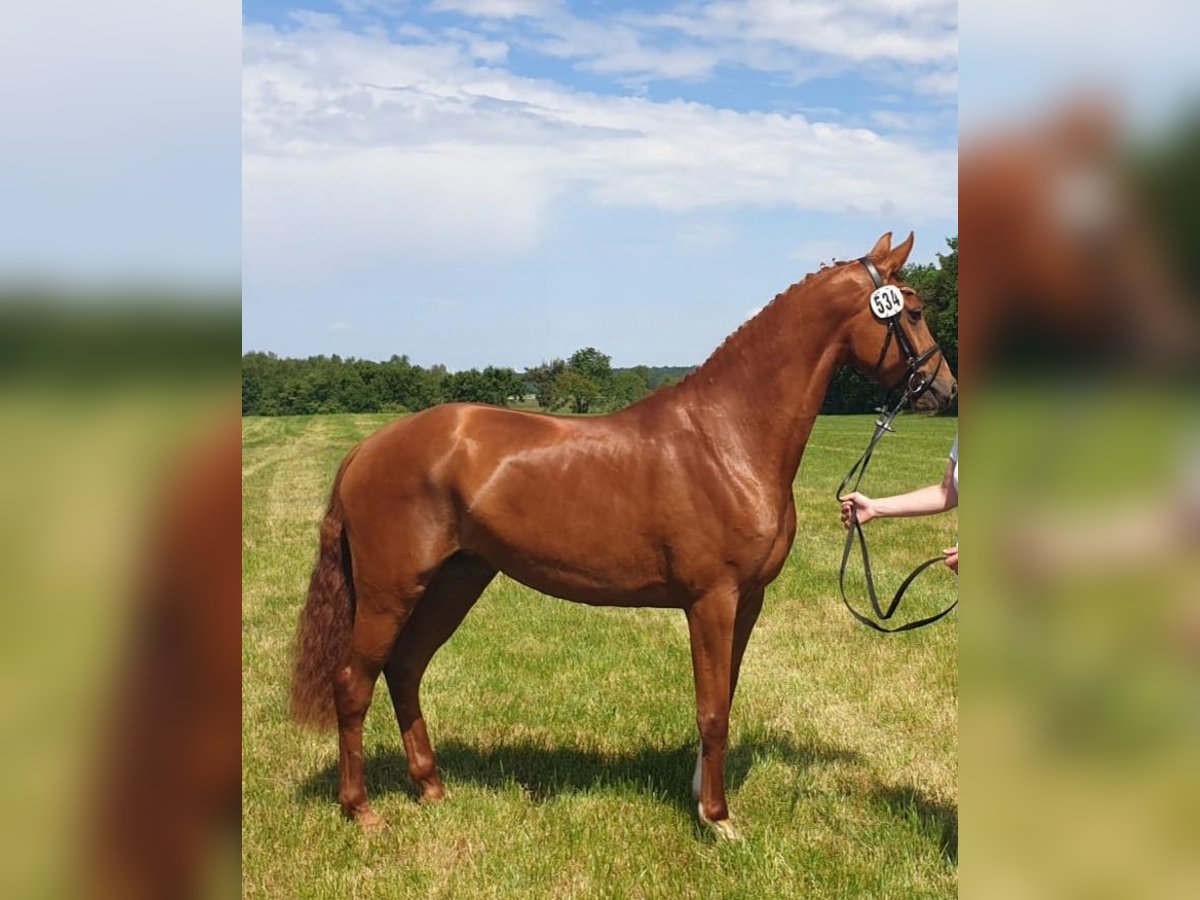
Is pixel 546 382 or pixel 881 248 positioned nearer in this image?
pixel 881 248

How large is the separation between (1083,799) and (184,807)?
88cm

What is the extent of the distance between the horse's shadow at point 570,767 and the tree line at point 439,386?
→ 34.7m

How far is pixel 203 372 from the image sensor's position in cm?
80

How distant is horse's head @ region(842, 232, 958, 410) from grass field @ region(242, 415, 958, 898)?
1.99 m

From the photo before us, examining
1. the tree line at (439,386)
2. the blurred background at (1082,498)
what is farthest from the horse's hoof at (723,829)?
the tree line at (439,386)

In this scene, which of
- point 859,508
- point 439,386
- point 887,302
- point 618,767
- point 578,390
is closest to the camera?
point 887,302

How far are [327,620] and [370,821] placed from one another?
37.2 inches

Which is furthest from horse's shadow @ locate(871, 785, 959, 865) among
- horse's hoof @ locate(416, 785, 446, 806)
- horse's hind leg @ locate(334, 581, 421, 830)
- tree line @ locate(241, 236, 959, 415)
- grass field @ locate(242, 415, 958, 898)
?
tree line @ locate(241, 236, 959, 415)

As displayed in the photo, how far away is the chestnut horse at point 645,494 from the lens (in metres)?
3.79

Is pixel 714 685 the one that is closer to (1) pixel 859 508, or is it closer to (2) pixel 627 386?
(1) pixel 859 508

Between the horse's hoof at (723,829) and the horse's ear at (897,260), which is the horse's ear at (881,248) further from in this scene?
the horse's hoof at (723,829)

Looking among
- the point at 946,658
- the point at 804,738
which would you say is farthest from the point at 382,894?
the point at 946,658

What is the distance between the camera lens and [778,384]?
385 centimetres

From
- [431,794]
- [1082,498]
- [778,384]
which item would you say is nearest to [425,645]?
[431,794]
